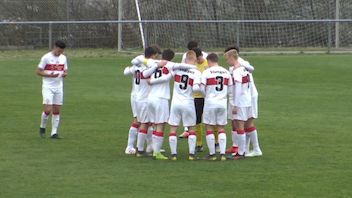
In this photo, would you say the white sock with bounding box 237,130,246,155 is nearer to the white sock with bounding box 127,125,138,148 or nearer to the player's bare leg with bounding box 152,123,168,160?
the player's bare leg with bounding box 152,123,168,160

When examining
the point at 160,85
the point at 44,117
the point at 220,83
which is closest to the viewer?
the point at 220,83

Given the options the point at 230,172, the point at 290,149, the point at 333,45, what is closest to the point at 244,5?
the point at 333,45

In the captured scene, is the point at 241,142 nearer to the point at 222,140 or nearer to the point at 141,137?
the point at 222,140

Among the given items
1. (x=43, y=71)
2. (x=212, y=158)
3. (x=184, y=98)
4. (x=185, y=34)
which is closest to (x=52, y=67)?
(x=43, y=71)

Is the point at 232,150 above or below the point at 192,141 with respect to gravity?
below

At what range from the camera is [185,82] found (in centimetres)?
1502

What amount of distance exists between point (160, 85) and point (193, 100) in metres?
0.64

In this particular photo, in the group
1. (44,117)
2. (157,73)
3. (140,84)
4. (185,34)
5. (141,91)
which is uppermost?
(185,34)

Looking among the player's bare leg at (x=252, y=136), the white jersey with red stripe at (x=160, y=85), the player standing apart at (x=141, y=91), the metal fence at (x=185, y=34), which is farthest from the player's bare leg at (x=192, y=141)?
the metal fence at (x=185, y=34)

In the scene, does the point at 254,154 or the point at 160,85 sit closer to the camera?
the point at 160,85

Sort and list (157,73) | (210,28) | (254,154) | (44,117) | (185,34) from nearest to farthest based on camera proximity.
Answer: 1. (157,73)
2. (254,154)
3. (44,117)
4. (185,34)
5. (210,28)

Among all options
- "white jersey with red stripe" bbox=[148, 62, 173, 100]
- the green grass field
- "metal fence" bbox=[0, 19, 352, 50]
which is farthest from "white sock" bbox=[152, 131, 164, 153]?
"metal fence" bbox=[0, 19, 352, 50]

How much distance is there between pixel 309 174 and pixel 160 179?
92.7 inches

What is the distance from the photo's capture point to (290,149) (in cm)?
1650
